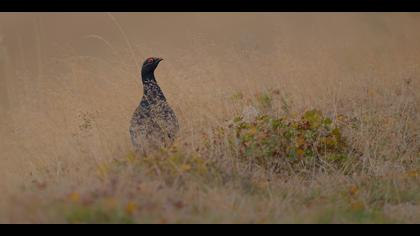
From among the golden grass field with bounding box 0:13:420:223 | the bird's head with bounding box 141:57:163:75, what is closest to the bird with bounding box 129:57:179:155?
the bird's head with bounding box 141:57:163:75

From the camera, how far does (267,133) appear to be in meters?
7.01

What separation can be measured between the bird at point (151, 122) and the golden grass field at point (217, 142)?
22 centimetres

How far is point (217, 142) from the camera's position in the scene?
22.4 ft

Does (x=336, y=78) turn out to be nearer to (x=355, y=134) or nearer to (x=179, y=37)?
(x=355, y=134)

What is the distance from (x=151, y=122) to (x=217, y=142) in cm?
85

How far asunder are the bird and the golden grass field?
217mm

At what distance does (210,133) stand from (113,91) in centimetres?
212

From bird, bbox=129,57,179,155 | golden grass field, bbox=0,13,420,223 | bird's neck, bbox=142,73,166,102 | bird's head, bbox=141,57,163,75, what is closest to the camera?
golden grass field, bbox=0,13,420,223

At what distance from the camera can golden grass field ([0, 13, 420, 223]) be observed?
523 centimetres

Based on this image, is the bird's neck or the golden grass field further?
the bird's neck

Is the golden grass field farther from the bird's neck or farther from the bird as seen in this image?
the bird's neck

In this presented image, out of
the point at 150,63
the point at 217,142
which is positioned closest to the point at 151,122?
the point at 217,142

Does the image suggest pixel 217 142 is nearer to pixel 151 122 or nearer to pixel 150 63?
pixel 151 122
